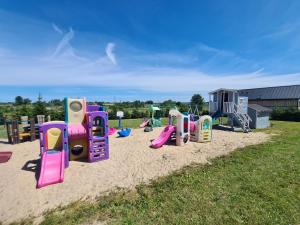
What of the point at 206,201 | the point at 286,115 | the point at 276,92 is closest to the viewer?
the point at 206,201

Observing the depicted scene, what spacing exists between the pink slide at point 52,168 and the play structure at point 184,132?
167 inches

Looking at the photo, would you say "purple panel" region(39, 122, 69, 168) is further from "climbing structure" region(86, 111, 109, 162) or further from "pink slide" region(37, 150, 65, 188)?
"climbing structure" region(86, 111, 109, 162)

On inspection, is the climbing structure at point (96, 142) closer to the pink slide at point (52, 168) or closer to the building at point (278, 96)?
the pink slide at point (52, 168)

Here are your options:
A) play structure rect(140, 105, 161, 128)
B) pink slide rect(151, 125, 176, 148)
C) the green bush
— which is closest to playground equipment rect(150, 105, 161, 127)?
play structure rect(140, 105, 161, 128)

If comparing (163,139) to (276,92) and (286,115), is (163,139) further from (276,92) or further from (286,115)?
(276,92)

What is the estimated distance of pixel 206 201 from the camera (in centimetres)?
381

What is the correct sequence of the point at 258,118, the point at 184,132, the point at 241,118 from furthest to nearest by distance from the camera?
the point at 258,118 → the point at 241,118 → the point at 184,132

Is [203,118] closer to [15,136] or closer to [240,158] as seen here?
[240,158]

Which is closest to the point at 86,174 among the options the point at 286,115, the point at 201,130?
the point at 201,130

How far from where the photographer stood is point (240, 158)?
6.63 metres

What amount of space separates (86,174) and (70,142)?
182 cm

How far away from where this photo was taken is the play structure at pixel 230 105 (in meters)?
14.5

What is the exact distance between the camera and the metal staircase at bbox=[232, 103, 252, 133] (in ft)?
44.1

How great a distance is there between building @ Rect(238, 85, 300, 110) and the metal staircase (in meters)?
16.5
